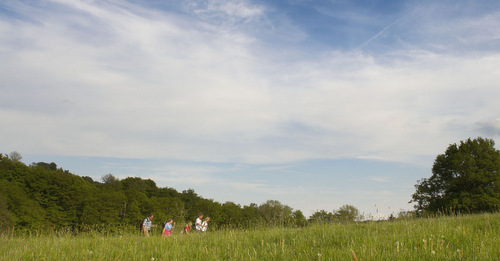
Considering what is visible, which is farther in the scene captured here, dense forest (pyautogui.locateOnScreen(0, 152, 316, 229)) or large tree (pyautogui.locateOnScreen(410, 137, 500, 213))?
dense forest (pyautogui.locateOnScreen(0, 152, 316, 229))

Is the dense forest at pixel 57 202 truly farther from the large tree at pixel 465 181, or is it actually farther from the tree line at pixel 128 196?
the large tree at pixel 465 181

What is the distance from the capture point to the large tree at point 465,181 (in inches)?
1442

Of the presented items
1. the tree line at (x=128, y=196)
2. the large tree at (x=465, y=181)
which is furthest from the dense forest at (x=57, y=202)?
the large tree at (x=465, y=181)

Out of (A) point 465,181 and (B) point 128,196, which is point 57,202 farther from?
(A) point 465,181

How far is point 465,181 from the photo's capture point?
3878 centimetres

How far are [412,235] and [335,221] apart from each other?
19.0 ft

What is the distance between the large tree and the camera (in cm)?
3662

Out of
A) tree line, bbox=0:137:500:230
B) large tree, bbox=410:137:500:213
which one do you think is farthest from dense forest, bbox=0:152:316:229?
large tree, bbox=410:137:500:213

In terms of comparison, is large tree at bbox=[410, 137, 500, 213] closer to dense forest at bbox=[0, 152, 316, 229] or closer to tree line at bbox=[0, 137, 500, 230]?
tree line at bbox=[0, 137, 500, 230]

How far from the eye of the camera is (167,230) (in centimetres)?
1592

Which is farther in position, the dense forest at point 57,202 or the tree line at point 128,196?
the dense forest at point 57,202

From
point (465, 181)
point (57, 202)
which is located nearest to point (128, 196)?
point (57, 202)

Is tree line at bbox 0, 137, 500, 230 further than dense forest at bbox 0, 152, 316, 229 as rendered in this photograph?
No

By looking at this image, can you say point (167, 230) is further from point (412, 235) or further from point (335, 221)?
point (412, 235)
